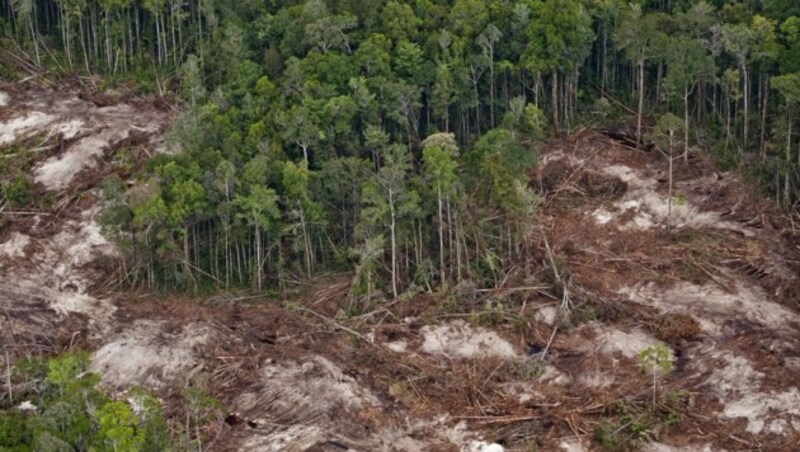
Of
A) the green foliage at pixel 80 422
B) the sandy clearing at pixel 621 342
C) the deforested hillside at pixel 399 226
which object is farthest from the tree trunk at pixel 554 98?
the green foliage at pixel 80 422

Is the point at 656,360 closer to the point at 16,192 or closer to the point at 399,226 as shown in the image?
the point at 399,226

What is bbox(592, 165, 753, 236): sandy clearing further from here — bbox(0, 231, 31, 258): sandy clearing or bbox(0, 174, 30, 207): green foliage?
bbox(0, 174, 30, 207): green foliage

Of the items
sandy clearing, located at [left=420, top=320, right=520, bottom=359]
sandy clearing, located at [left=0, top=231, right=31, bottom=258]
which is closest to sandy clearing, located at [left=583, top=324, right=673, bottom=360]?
sandy clearing, located at [left=420, top=320, right=520, bottom=359]

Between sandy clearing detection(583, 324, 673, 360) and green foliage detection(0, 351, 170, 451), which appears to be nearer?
green foliage detection(0, 351, 170, 451)

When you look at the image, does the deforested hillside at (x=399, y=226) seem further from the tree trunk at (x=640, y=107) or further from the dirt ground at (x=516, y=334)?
the tree trunk at (x=640, y=107)

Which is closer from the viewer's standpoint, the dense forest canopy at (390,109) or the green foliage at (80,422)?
the green foliage at (80,422)
